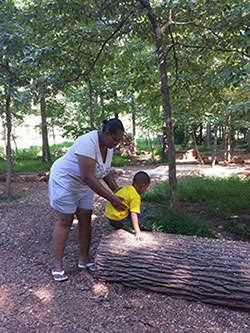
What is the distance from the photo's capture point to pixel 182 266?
2.44 meters

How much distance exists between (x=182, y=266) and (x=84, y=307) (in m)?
0.97

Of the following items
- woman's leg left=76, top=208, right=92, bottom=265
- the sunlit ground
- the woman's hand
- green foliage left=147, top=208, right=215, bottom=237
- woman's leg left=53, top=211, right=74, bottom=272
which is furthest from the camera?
the sunlit ground

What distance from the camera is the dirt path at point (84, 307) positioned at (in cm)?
210

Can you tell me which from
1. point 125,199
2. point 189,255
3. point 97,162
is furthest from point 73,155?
point 189,255

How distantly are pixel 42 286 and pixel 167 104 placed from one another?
2925mm

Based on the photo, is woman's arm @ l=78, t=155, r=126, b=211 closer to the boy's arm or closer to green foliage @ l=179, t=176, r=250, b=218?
the boy's arm

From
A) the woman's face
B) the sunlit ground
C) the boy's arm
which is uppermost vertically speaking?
the woman's face

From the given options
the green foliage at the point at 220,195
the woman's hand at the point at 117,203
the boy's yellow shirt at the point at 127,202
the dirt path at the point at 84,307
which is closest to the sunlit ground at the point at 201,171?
the green foliage at the point at 220,195

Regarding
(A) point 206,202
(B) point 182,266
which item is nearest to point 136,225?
(B) point 182,266

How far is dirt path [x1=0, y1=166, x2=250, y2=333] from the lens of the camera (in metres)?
2.10

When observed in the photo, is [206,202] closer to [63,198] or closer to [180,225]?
[180,225]

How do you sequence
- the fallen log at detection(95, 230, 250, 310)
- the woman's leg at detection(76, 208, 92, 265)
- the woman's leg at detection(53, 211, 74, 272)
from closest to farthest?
the fallen log at detection(95, 230, 250, 310) < the woman's leg at detection(53, 211, 74, 272) < the woman's leg at detection(76, 208, 92, 265)

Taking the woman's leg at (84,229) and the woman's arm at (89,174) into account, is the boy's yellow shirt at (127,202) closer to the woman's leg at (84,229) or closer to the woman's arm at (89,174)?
the woman's leg at (84,229)

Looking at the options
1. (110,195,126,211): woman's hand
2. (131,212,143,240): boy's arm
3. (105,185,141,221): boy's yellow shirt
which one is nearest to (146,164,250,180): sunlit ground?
(105,185,141,221): boy's yellow shirt
